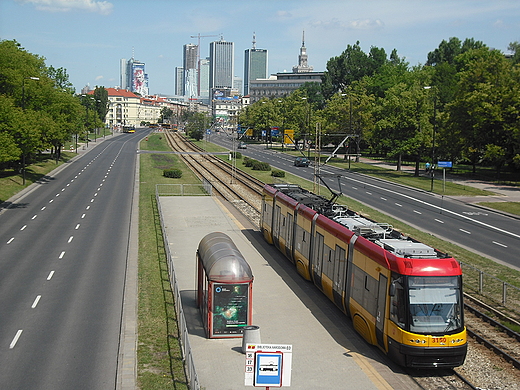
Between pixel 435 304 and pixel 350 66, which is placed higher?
pixel 350 66

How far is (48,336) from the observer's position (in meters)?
17.6

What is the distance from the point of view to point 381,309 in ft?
52.0

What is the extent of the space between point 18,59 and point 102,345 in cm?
4248

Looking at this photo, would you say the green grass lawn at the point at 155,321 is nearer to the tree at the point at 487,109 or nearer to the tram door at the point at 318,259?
the tram door at the point at 318,259

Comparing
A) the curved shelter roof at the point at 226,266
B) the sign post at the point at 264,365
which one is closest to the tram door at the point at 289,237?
the curved shelter roof at the point at 226,266

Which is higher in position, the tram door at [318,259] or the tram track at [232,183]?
the tram door at [318,259]

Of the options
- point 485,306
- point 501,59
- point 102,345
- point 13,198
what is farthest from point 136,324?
point 501,59

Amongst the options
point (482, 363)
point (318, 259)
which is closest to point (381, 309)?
point (482, 363)

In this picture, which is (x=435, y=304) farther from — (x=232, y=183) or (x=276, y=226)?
(x=232, y=183)

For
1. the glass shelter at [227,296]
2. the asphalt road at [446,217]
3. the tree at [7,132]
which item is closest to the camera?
the glass shelter at [227,296]

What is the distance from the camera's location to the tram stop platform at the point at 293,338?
1463 centimetres

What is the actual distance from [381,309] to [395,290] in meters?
0.90

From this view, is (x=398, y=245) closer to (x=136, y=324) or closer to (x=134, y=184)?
(x=136, y=324)

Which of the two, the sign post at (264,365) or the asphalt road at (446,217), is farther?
the asphalt road at (446,217)
